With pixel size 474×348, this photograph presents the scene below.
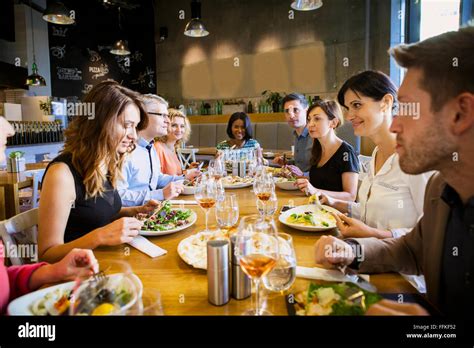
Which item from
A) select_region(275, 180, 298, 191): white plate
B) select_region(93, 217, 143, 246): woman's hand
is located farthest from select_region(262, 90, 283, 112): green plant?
select_region(93, 217, 143, 246): woman's hand

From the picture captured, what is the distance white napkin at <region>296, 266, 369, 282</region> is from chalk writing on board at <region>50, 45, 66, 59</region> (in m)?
10.0

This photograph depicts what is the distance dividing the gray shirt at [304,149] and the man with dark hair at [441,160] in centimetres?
283

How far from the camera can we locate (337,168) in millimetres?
2467

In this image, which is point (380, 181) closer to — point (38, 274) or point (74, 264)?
point (74, 264)

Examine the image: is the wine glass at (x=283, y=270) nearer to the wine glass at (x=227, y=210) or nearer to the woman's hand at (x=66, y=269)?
the wine glass at (x=227, y=210)

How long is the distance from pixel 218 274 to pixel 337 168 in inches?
72.9

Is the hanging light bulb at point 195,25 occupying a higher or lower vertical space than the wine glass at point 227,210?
higher

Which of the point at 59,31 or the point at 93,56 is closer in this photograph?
the point at 59,31

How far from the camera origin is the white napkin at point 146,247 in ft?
3.90

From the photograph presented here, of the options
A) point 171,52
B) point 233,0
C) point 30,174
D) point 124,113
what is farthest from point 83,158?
point 171,52

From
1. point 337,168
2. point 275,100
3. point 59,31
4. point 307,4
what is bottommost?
point 337,168

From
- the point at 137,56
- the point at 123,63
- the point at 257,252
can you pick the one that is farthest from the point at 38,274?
the point at 137,56

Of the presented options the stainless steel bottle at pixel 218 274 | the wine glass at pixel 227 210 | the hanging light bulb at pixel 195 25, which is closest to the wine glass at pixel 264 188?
the wine glass at pixel 227 210
